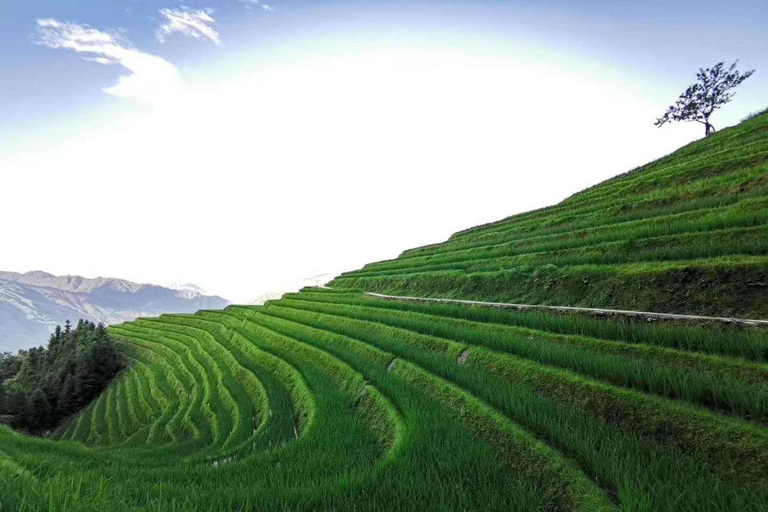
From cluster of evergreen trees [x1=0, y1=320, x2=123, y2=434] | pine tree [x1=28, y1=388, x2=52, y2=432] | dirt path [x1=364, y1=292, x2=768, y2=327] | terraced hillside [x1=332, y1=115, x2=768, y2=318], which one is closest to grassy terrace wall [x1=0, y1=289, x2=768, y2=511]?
dirt path [x1=364, y1=292, x2=768, y2=327]

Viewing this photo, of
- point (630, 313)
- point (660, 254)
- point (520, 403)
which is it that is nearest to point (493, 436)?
point (520, 403)

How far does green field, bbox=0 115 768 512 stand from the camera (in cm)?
332

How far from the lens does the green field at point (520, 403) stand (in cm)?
332

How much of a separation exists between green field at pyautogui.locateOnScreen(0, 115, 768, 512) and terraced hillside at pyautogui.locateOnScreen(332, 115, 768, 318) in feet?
0.17

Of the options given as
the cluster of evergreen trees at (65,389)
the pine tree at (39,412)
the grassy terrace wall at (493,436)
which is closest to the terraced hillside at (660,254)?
the grassy terrace wall at (493,436)

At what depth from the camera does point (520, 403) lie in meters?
5.02

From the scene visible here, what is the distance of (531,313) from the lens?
9.39 meters

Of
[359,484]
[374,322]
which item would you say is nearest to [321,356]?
[374,322]

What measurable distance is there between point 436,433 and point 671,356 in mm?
3560

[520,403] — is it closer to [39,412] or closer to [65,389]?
[65,389]

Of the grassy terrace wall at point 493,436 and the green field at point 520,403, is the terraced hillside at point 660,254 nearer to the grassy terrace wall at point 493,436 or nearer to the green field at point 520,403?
the green field at point 520,403

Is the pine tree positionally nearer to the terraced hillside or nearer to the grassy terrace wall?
the grassy terrace wall

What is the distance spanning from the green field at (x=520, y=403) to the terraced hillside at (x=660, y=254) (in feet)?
0.17

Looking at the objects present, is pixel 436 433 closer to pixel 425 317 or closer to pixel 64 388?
pixel 425 317
